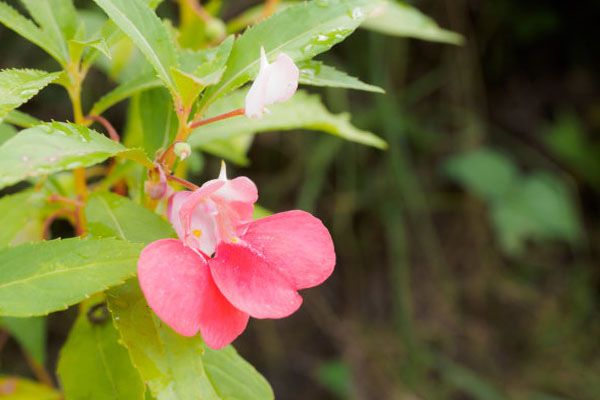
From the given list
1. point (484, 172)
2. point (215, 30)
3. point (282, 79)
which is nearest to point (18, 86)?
point (282, 79)

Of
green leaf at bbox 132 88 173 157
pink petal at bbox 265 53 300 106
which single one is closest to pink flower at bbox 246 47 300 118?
pink petal at bbox 265 53 300 106

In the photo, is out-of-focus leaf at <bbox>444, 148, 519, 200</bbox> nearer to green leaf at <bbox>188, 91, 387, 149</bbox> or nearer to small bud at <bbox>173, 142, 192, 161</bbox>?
green leaf at <bbox>188, 91, 387, 149</bbox>

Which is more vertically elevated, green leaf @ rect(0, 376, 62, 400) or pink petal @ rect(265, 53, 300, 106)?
pink petal @ rect(265, 53, 300, 106)

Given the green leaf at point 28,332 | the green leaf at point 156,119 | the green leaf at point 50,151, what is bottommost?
the green leaf at point 28,332

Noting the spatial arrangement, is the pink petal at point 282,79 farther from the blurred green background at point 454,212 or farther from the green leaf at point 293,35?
the blurred green background at point 454,212

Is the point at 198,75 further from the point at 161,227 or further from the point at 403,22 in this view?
the point at 403,22

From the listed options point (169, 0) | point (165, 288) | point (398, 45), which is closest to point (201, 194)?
point (165, 288)

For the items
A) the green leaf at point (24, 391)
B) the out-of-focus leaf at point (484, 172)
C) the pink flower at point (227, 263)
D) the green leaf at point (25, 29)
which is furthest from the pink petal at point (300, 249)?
the out-of-focus leaf at point (484, 172)
